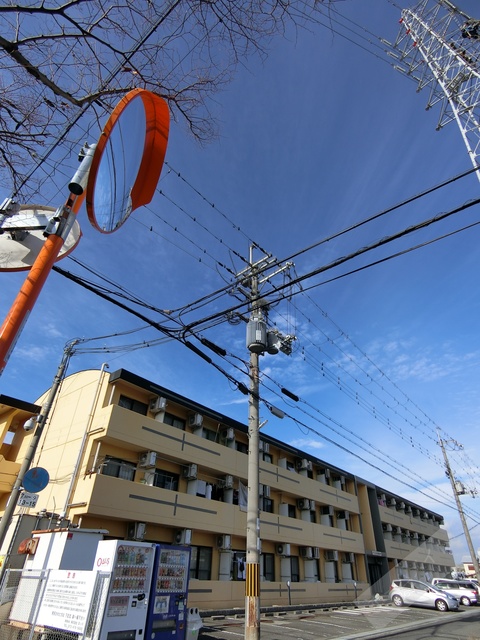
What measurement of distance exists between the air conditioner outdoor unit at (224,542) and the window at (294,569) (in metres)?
7.45

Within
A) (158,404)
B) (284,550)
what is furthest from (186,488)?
(284,550)

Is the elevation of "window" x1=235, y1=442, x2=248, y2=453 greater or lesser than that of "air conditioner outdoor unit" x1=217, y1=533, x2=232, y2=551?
greater

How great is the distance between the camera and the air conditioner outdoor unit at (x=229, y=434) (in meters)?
22.6

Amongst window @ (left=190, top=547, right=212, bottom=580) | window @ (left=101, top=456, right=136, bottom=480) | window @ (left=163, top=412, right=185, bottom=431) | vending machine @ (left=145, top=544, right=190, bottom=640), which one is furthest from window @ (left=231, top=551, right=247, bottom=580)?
vending machine @ (left=145, top=544, right=190, bottom=640)

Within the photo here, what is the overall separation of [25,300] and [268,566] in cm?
2534

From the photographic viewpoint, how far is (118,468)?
1706 cm

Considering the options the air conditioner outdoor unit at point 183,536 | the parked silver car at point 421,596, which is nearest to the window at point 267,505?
the air conditioner outdoor unit at point 183,536

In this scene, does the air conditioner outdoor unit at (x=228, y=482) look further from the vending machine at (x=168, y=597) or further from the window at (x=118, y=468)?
the vending machine at (x=168, y=597)

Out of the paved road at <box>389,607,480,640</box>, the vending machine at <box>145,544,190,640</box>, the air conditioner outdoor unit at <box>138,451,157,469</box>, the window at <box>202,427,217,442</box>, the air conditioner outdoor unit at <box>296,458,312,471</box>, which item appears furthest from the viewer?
the air conditioner outdoor unit at <box>296,458,312,471</box>

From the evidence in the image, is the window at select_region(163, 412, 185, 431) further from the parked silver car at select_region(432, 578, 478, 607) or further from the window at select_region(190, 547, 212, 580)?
the parked silver car at select_region(432, 578, 478, 607)

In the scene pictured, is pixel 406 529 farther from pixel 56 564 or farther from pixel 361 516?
pixel 56 564

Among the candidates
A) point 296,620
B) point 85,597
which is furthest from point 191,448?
point 85,597

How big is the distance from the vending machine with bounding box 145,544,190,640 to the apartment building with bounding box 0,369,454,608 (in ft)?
17.1

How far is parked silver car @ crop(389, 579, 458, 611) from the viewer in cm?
2270
